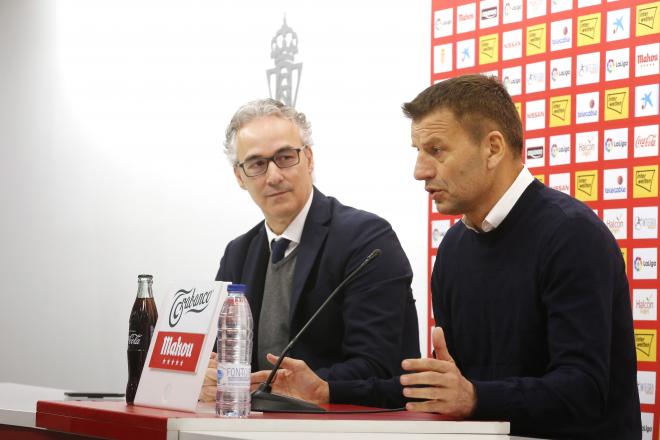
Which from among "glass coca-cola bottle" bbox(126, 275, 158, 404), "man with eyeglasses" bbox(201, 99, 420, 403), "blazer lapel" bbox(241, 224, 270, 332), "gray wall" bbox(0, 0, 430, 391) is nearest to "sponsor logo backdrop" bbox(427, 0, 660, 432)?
"gray wall" bbox(0, 0, 430, 391)

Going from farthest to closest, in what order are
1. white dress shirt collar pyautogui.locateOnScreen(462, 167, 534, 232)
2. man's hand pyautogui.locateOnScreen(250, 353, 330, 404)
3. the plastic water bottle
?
white dress shirt collar pyautogui.locateOnScreen(462, 167, 534, 232)
man's hand pyautogui.locateOnScreen(250, 353, 330, 404)
the plastic water bottle

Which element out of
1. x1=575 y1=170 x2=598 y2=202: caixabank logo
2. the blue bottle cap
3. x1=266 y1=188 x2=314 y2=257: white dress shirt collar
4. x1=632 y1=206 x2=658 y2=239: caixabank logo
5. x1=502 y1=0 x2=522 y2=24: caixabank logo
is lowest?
the blue bottle cap

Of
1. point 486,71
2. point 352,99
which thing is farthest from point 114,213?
point 486,71

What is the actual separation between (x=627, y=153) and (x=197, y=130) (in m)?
2.32

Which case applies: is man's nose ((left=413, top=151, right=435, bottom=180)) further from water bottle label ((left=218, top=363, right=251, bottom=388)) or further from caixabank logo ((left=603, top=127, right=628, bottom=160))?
caixabank logo ((left=603, top=127, right=628, bottom=160))

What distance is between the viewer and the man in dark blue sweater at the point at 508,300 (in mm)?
1690

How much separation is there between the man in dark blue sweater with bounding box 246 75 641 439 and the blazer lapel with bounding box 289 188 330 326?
1.27 feet

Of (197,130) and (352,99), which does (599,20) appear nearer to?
(352,99)

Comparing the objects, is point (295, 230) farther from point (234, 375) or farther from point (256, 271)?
point (234, 375)

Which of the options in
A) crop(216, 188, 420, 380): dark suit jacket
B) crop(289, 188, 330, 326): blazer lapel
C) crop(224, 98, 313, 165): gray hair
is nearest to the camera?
crop(216, 188, 420, 380): dark suit jacket

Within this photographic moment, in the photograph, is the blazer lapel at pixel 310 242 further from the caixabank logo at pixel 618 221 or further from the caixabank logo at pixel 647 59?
the caixabank logo at pixel 647 59

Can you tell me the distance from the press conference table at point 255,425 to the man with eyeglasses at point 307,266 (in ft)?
2.21

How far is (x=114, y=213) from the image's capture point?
505 cm

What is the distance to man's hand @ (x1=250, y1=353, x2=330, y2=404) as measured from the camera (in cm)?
186
